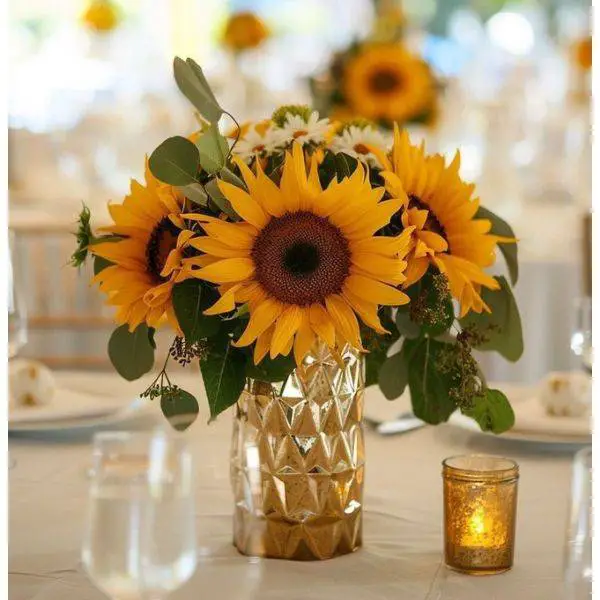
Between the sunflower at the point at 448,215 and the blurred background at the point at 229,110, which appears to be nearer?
the sunflower at the point at 448,215

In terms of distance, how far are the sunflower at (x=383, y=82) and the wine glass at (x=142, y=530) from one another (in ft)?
7.17

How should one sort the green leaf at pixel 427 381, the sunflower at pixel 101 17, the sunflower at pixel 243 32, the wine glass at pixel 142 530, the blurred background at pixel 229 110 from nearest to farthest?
1. the wine glass at pixel 142 530
2. the green leaf at pixel 427 381
3. the blurred background at pixel 229 110
4. the sunflower at pixel 243 32
5. the sunflower at pixel 101 17

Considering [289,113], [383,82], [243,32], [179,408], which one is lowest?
[179,408]

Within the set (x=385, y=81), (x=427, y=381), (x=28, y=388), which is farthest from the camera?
(x=385, y=81)

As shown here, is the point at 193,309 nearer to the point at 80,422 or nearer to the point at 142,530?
the point at 142,530

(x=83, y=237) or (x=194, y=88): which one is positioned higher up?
(x=194, y=88)

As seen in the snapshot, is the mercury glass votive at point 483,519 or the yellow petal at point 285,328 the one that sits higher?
the yellow petal at point 285,328

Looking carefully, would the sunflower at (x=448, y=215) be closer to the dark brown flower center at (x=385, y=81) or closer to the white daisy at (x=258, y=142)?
the white daisy at (x=258, y=142)

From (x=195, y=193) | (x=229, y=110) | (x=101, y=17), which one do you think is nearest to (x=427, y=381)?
(x=195, y=193)

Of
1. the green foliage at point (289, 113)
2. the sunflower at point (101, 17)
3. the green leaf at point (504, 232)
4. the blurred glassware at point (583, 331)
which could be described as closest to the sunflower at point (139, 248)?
the green foliage at point (289, 113)

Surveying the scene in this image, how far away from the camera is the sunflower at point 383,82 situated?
273 centimetres

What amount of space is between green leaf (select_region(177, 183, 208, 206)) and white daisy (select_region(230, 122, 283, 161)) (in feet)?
0.19

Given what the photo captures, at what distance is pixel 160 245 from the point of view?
744mm

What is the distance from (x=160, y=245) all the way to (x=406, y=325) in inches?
7.1
